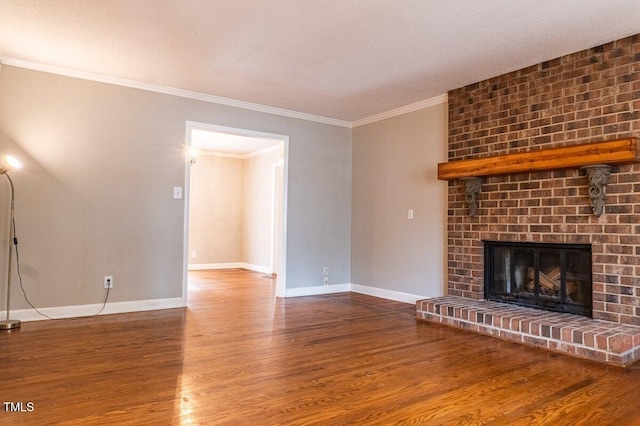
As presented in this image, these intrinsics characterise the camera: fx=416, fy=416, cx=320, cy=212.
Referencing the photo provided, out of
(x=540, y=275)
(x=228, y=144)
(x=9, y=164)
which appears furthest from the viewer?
(x=228, y=144)

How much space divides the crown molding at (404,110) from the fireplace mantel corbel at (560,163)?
890mm

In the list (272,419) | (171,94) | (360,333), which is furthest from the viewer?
(171,94)

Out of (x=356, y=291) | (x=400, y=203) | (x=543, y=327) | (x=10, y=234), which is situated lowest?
(x=356, y=291)

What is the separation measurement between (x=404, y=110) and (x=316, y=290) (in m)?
2.57

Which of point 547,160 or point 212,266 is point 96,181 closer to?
point 547,160

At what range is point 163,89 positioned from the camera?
4461mm

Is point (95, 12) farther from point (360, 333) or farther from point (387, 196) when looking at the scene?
point (387, 196)

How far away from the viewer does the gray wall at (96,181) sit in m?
3.81

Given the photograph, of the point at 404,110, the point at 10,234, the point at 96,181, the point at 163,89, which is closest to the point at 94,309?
the point at 10,234

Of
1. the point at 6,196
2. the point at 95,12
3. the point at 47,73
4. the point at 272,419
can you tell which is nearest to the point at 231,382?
the point at 272,419

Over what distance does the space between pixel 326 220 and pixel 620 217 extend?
336cm

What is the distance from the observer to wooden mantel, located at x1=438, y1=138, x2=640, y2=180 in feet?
9.72

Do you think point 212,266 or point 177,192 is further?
point 212,266

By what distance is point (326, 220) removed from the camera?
5695mm
